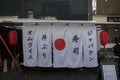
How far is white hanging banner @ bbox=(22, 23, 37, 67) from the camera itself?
458 inches

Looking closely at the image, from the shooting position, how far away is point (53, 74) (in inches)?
472

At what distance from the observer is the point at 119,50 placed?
49.5 feet

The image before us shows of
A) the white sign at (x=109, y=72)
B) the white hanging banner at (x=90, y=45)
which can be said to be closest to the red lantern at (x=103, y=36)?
the white hanging banner at (x=90, y=45)

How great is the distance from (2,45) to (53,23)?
253 cm

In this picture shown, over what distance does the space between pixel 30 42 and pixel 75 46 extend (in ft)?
6.20

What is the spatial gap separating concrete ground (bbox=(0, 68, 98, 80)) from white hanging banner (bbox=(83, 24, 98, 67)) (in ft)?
1.77

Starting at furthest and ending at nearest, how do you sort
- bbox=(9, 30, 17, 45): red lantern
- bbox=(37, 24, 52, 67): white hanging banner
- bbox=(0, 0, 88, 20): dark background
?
bbox=(0, 0, 88, 20): dark background → bbox=(37, 24, 52, 67): white hanging banner → bbox=(9, 30, 17, 45): red lantern

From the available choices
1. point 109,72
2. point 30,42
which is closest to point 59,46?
point 30,42

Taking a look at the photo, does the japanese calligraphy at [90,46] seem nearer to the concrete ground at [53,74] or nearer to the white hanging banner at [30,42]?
the concrete ground at [53,74]

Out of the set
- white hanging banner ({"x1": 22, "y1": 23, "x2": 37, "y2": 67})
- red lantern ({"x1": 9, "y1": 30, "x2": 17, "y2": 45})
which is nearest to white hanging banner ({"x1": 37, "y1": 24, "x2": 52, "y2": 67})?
white hanging banner ({"x1": 22, "y1": 23, "x2": 37, "y2": 67})

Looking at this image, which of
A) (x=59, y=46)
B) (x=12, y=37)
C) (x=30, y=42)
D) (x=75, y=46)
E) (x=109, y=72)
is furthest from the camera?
(x=109, y=72)

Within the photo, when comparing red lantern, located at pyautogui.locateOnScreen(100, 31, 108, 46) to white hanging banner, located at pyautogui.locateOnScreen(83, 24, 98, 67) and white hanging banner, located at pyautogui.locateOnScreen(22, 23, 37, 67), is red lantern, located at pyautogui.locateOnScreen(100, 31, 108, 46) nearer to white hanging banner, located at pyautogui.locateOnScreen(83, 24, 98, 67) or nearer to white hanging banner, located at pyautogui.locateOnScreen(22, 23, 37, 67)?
white hanging banner, located at pyautogui.locateOnScreen(83, 24, 98, 67)

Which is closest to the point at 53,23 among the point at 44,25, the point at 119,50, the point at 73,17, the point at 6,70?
the point at 44,25

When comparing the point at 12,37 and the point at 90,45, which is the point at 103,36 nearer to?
the point at 90,45
